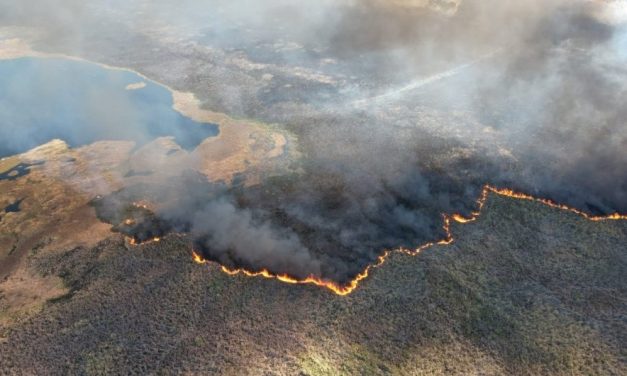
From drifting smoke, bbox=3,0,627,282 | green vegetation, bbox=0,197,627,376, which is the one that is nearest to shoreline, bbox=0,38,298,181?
drifting smoke, bbox=3,0,627,282

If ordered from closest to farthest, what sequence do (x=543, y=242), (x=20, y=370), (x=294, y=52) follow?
(x=20, y=370) < (x=543, y=242) < (x=294, y=52)

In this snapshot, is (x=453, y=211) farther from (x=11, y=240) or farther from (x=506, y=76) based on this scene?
(x=11, y=240)

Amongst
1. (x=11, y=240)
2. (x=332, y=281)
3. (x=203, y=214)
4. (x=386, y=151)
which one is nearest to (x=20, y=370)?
(x=11, y=240)

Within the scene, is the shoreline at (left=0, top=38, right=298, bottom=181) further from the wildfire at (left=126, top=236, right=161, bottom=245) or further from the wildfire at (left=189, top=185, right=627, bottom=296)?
the wildfire at (left=189, top=185, right=627, bottom=296)

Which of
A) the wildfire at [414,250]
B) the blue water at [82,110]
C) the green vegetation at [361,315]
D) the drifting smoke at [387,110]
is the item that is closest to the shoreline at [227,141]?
the blue water at [82,110]

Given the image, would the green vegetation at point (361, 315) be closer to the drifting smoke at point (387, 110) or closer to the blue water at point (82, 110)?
the drifting smoke at point (387, 110)

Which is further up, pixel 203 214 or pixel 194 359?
pixel 203 214

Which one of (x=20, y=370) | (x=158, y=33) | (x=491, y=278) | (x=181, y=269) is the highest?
(x=158, y=33)
